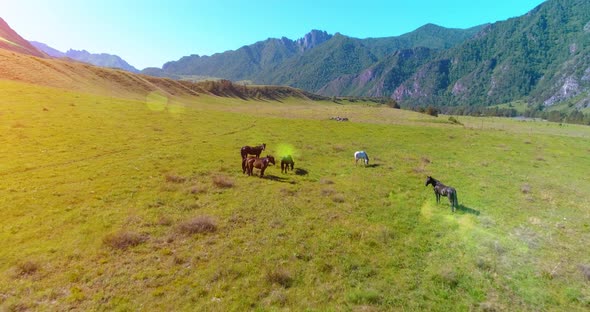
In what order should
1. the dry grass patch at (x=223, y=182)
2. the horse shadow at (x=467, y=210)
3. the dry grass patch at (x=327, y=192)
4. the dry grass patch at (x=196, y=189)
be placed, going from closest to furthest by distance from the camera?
the horse shadow at (x=467, y=210) < the dry grass patch at (x=196, y=189) < the dry grass patch at (x=327, y=192) < the dry grass patch at (x=223, y=182)

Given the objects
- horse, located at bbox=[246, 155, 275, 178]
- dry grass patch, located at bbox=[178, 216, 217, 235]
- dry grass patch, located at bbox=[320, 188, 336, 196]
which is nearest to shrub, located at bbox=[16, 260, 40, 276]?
dry grass patch, located at bbox=[178, 216, 217, 235]

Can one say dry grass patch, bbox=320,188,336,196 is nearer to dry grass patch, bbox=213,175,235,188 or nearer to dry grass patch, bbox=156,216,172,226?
dry grass patch, bbox=213,175,235,188

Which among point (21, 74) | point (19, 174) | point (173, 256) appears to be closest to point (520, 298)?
point (173, 256)

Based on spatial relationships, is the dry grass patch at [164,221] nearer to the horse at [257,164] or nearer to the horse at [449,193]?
the horse at [257,164]

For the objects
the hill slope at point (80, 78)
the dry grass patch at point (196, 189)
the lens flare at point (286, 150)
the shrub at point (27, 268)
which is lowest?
the shrub at point (27, 268)

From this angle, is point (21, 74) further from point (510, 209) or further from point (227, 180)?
point (510, 209)

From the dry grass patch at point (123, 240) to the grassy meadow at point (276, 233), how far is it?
6 centimetres

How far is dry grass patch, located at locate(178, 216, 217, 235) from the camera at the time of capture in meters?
16.4

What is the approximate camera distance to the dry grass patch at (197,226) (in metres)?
16.4

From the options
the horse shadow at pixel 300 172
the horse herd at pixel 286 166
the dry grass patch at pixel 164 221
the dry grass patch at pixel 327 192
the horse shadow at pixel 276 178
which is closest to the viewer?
the dry grass patch at pixel 164 221

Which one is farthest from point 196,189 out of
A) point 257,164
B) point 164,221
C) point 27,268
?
point 27,268

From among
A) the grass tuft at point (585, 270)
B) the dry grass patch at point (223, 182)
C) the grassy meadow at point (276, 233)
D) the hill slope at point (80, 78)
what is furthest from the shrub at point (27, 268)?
the hill slope at point (80, 78)

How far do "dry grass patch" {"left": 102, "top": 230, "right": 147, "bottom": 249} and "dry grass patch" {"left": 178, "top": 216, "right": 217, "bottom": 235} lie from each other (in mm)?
1924

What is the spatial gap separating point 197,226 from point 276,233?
4198mm
